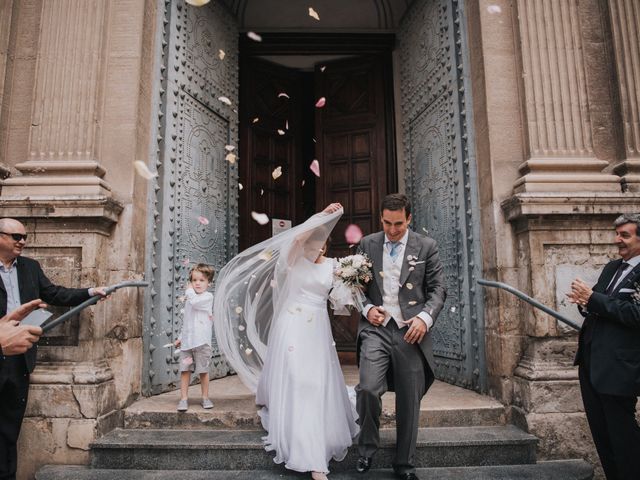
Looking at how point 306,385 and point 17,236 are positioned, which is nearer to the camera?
point 17,236

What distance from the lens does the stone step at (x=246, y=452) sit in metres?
4.02

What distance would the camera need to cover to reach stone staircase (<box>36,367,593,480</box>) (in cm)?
390

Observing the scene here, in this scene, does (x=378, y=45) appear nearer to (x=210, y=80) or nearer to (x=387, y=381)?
(x=210, y=80)

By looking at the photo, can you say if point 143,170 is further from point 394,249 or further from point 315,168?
point 315,168

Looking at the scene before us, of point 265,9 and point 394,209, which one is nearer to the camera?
point 394,209

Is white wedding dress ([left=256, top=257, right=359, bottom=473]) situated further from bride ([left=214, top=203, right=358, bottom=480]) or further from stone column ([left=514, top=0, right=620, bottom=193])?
stone column ([left=514, top=0, right=620, bottom=193])

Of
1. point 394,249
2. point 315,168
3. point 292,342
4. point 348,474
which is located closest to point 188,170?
point 315,168

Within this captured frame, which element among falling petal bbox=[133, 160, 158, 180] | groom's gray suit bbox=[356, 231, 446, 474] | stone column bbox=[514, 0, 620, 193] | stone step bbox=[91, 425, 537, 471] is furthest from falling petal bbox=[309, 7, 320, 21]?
stone step bbox=[91, 425, 537, 471]

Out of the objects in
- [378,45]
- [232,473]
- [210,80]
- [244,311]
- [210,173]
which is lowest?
[232,473]

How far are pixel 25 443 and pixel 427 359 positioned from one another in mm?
3400

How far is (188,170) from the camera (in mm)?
5914

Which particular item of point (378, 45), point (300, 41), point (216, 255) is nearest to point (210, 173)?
point (216, 255)

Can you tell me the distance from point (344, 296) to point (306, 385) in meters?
0.75

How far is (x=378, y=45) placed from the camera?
26.5ft
